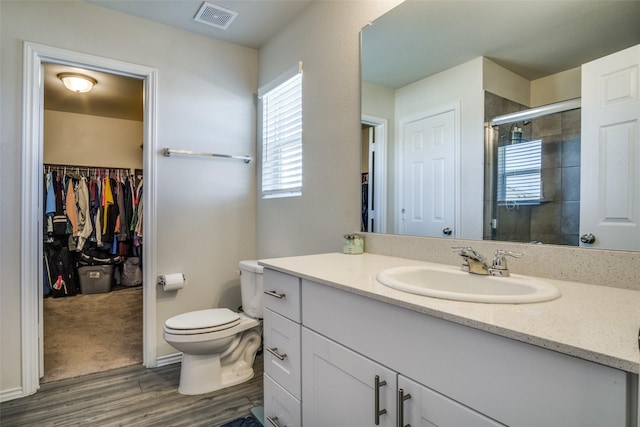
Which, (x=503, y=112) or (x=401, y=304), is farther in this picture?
(x=503, y=112)

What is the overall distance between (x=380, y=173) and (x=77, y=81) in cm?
329

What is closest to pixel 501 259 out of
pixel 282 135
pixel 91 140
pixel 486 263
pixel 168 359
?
pixel 486 263

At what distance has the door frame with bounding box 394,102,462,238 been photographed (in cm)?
139

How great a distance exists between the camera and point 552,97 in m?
1.12

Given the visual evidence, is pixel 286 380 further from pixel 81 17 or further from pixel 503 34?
pixel 81 17

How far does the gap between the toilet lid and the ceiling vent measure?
2.00 m

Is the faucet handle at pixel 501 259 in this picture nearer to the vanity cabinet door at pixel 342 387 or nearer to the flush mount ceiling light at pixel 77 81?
the vanity cabinet door at pixel 342 387

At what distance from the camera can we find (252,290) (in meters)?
2.29

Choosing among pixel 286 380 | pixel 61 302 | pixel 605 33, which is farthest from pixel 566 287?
pixel 61 302

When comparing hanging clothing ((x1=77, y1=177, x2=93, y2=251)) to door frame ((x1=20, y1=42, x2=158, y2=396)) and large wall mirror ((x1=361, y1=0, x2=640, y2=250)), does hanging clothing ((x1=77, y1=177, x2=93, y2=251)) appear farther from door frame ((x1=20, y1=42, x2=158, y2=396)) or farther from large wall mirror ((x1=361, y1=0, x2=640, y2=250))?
large wall mirror ((x1=361, y1=0, x2=640, y2=250))

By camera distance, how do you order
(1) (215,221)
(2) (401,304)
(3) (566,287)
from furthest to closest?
(1) (215,221) → (3) (566,287) → (2) (401,304)

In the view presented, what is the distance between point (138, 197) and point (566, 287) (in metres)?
5.05

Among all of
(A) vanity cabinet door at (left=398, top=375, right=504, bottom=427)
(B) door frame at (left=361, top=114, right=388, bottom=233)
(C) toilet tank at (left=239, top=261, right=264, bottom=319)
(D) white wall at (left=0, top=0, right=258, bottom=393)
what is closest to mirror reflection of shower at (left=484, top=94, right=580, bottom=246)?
(B) door frame at (left=361, top=114, right=388, bottom=233)

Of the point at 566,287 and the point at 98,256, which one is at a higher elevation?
the point at 566,287
